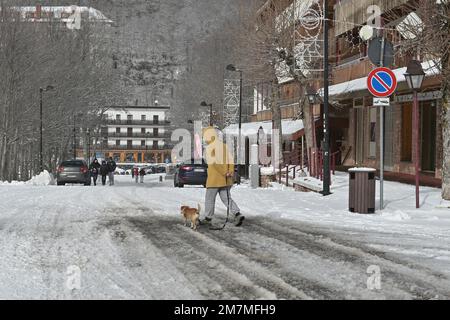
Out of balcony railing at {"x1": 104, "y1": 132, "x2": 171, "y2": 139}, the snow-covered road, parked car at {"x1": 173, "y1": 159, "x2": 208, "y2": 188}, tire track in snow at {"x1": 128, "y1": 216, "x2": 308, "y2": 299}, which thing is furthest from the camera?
balcony railing at {"x1": 104, "y1": 132, "x2": 171, "y2": 139}

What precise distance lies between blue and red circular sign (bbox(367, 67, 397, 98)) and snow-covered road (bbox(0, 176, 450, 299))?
249cm

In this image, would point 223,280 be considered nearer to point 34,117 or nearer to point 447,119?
point 447,119

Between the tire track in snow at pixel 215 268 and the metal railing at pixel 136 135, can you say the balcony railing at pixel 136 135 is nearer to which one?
the metal railing at pixel 136 135

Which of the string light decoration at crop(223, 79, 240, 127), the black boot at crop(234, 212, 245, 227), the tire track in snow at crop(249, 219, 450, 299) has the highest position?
the string light decoration at crop(223, 79, 240, 127)

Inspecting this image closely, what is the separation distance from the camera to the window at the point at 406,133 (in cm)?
2481

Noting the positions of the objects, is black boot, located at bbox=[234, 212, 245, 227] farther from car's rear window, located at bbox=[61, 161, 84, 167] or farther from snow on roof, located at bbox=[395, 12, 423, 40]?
car's rear window, located at bbox=[61, 161, 84, 167]

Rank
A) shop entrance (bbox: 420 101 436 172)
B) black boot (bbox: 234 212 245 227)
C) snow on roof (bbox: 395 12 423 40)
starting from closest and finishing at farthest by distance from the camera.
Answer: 1. black boot (bbox: 234 212 245 227)
2. snow on roof (bbox: 395 12 423 40)
3. shop entrance (bbox: 420 101 436 172)

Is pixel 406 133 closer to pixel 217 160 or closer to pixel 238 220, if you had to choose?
pixel 238 220

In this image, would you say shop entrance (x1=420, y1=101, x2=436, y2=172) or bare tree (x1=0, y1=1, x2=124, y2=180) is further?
bare tree (x1=0, y1=1, x2=124, y2=180)

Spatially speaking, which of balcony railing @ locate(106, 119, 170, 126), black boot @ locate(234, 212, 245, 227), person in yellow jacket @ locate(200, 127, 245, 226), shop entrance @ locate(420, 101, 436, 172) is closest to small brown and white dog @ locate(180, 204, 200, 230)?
person in yellow jacket @ locate(200, 127, 245, 226)

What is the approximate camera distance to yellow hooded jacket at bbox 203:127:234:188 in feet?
33.1

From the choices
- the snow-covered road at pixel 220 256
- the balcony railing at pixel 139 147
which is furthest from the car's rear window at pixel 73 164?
the balcony railing at pixel 139 147

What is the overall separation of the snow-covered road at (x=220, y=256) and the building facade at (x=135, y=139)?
111417 mm

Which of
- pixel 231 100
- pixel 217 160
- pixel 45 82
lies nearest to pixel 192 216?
pixel 217 160
